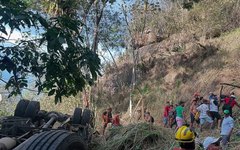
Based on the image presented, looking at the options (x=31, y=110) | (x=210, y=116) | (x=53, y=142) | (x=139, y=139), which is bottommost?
(x=139, y=139)

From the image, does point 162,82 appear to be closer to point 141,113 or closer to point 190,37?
point 190,37

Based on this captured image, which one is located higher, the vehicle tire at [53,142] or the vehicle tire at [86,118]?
the vehicle tire at [86,118]

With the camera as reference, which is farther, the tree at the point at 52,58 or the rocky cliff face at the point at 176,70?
the rocky cliff face at the point at 176,70

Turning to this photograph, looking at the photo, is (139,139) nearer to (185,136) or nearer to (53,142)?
(53,142)

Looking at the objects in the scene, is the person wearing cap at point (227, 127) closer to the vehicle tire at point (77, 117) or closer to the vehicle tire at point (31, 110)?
the vehicle tire at point (77, 117)

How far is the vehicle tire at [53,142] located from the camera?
19.5 ft

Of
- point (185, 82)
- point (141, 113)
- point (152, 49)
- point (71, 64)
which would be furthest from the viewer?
point (152, 49)

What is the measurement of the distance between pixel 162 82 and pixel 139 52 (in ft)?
16.2

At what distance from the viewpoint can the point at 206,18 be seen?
89.5 feet

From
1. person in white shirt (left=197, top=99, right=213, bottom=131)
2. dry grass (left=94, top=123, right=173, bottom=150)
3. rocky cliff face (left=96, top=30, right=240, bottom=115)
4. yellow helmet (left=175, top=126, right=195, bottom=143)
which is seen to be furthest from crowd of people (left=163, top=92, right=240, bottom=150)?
yellow helmet (left=175, top=126, right=195, bottom=143)

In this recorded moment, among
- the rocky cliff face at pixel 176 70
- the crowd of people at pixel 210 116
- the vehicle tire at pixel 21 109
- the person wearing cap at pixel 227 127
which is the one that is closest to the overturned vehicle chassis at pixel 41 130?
the vehicle tire at pixel 21 109

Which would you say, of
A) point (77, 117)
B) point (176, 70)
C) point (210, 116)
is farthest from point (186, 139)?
point (176, 70)

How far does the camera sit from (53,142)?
240 inches

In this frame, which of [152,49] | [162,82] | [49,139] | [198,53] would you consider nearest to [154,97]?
[162,82]
